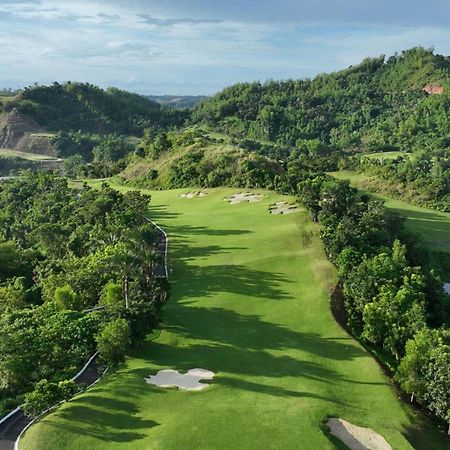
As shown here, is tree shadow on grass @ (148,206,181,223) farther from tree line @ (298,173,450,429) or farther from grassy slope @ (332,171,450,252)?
grassy slope @ (332,171,450,252)

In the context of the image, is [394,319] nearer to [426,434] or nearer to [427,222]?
[426,434]

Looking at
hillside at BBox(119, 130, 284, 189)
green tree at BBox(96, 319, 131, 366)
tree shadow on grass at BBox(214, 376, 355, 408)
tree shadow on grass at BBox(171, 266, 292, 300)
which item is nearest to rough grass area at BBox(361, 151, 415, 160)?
hillside at BBox(119, 130, 284, 189)

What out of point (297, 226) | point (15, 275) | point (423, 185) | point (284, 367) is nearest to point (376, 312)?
point (284, 367)

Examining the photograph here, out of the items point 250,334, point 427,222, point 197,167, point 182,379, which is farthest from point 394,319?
point 197,167

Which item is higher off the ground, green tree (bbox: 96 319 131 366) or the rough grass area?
the rough grass area

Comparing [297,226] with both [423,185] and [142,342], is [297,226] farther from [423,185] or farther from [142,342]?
[423,185]
